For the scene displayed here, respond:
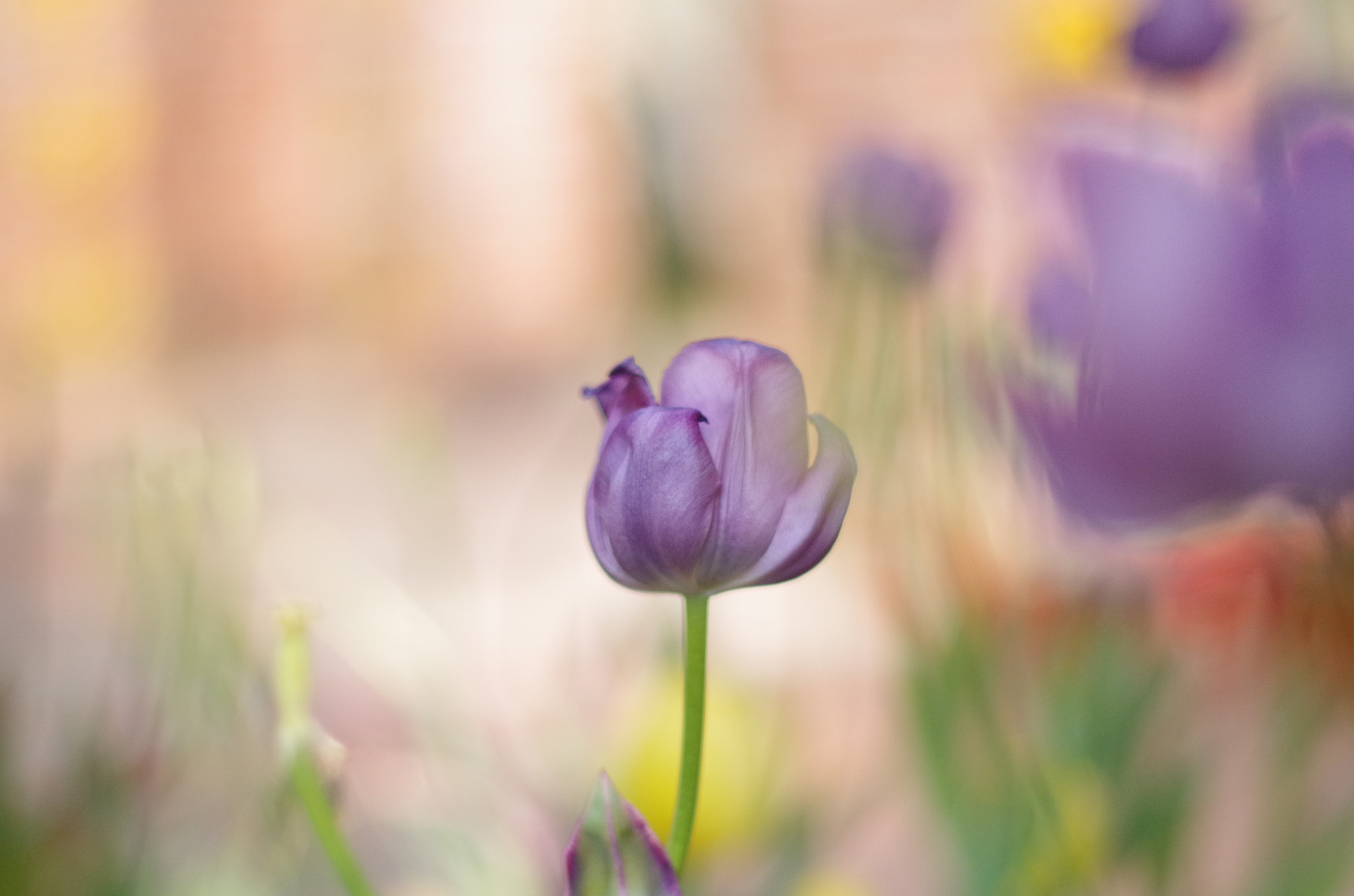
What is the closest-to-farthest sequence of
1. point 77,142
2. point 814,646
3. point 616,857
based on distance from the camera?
point 616,857
point 814,646
point 77,142

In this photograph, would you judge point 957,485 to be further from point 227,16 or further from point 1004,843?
point 227,16

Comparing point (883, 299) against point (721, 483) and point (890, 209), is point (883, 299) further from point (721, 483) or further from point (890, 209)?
point (721, 483)

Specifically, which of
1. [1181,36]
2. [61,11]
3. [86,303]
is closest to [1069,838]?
[1181,36]

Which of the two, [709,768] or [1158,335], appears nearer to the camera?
[1158,335]

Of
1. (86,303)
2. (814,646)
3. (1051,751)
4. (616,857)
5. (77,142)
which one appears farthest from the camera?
(86,303)

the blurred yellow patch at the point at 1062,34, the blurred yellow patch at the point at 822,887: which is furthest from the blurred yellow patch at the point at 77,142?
the blurred yellow patch at the point at 822,887

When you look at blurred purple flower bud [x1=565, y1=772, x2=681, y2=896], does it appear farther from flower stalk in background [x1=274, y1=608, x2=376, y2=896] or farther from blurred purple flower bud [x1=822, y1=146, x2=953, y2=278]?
blurred purple flower bud [x1=822, y1=146, x2=953, y2=278]
